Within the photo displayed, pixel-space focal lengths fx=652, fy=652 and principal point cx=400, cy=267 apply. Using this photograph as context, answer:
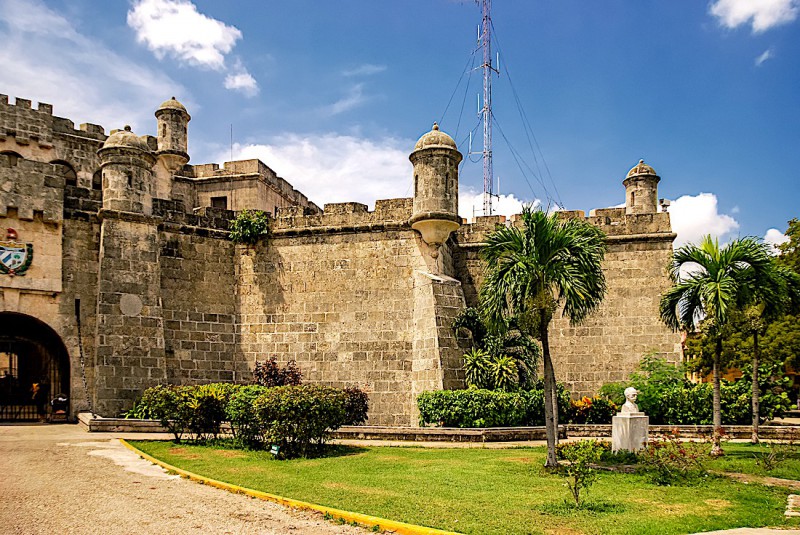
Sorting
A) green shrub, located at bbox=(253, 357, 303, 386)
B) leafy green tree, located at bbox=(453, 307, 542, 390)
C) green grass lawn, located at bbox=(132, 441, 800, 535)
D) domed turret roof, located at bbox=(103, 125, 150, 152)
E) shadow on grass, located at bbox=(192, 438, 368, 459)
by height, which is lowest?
shadow on grass, located at bbox=(192, 438, 368, 459)

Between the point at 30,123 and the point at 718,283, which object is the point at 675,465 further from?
the point at 30,123

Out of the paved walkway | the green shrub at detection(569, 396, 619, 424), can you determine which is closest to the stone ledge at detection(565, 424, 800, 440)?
the green shrub at detection(569, 396, 619, 424)

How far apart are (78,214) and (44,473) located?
1061 cm

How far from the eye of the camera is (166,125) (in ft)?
90.4

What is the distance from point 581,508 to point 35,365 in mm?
23968

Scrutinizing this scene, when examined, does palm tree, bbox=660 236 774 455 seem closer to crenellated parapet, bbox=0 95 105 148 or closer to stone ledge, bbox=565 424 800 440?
stone ledge, bbox=565 424 800 440

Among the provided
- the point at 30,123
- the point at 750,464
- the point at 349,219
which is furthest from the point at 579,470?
the point at 30,123

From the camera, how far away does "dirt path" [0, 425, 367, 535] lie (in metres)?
7.85

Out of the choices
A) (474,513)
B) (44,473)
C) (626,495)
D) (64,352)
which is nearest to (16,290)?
(64,352)

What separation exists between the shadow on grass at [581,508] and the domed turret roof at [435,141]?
13.0m

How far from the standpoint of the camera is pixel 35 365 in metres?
25.9

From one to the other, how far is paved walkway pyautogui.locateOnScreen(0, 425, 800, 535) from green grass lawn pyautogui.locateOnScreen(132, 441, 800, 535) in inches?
26.1

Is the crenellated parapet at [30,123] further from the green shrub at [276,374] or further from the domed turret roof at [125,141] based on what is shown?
the green shrub at [276,374]

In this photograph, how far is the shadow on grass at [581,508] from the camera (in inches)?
342
